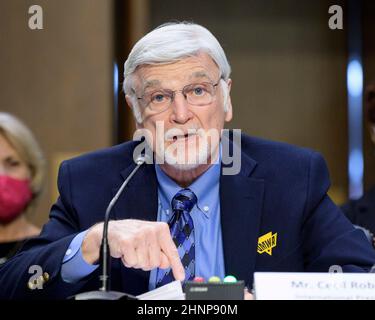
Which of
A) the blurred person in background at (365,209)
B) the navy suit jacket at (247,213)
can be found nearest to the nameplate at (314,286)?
the navy suit jacket at (247,213)

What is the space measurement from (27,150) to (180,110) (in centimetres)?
89

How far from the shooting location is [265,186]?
2.12 metres

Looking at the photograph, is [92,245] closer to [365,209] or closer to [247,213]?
[247,213]

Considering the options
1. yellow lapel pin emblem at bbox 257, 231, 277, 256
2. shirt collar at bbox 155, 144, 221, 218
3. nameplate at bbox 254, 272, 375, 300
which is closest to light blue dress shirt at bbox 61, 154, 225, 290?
shirt collar at bbox 155, 144, 221, 218

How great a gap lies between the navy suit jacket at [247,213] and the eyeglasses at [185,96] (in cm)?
17

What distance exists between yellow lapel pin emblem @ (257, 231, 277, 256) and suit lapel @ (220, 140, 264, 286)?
20 mm

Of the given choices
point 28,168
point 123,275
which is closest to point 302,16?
point 28,168

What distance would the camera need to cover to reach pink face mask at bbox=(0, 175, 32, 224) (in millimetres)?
2701

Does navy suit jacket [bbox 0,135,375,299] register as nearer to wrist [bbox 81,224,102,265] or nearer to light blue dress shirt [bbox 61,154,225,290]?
light blue dress shirt [bbox 61,154,225,290]

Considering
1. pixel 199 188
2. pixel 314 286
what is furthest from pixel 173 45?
pixel 314 286

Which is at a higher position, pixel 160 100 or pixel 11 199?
pixel 160 100

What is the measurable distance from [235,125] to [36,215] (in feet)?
3.02

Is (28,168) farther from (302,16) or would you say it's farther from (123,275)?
(302,16)

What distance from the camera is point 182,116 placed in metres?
2.07
